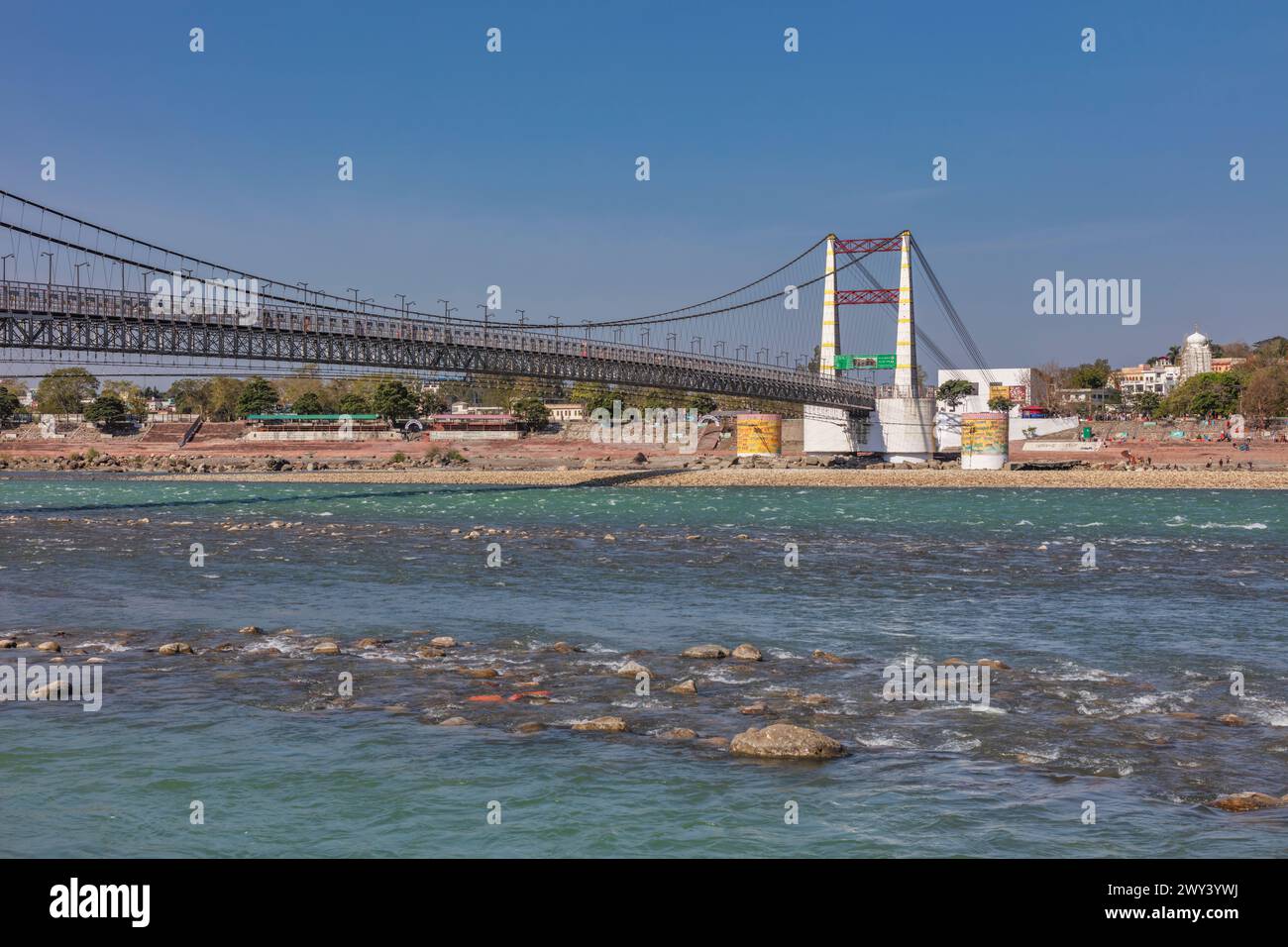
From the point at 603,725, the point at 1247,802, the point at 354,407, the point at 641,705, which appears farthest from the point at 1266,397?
the point at 603,725

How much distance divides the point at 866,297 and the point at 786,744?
11261 cm

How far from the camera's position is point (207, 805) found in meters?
13.2

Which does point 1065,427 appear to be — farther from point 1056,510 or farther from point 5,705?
point 5,705

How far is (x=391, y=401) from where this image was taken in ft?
527

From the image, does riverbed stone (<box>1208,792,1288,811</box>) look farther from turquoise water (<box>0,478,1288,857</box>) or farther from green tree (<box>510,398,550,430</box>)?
green tree (<box>510,398,550,430</box>)

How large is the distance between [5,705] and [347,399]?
15619cm

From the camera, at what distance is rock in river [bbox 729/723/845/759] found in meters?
14.9

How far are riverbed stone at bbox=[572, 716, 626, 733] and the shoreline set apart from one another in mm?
72552

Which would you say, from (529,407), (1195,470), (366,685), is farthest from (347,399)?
(366,685)

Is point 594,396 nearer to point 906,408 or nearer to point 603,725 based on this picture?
point 906,408

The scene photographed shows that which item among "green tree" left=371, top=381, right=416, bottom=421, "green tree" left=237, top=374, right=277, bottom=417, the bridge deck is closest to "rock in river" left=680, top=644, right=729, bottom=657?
the bridge deck

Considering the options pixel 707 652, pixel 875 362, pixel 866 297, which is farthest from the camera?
pixel 875 362

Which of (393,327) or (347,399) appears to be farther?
(347,399)

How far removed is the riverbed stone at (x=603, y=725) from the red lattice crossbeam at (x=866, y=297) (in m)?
109
